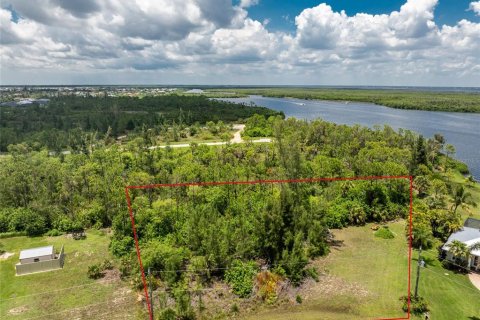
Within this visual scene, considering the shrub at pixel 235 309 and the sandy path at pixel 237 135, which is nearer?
the shrub at pixel 235 309

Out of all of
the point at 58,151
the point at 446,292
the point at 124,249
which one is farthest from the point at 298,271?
the point at 58,151

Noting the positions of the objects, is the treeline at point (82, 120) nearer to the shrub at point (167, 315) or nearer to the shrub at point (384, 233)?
the shrub at point (167, 315)

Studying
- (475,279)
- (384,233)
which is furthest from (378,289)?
(384,233)

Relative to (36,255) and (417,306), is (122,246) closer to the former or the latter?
(36,255)

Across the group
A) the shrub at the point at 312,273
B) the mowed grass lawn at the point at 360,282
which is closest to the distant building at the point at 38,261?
the mowed grass lawn at the point at 360,282

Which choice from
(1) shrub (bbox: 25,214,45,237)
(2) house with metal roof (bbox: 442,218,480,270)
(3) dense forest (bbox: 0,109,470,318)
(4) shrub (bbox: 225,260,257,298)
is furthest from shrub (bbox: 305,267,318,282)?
(1) shrub (bbox: 25,214,45,237)

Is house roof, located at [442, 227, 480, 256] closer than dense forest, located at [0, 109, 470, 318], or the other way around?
dense forest, located at [0, 109, 470, 318]

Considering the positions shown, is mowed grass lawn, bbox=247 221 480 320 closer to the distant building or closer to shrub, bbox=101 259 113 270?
shrub, bbox=101 259 113 270
